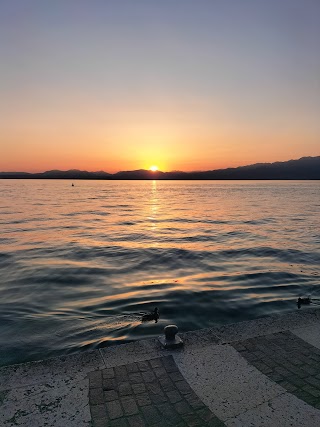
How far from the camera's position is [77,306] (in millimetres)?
9602

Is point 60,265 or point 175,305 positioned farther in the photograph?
point 60,265

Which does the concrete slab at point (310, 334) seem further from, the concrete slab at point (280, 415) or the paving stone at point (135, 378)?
the paving stone at point (135, 378)

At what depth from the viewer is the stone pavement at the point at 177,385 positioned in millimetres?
4164

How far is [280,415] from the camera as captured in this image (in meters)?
4.25

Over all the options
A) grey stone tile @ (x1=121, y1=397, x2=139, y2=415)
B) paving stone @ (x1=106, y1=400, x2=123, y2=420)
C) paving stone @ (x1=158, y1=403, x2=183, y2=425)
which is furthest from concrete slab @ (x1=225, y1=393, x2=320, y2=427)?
paving stone @ (x1=106, y1=400, x2=123, y2=420)

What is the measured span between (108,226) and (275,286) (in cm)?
1779

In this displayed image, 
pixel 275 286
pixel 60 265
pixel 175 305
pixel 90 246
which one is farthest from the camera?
pixel 90 246

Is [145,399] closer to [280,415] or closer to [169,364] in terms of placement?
[169,364]

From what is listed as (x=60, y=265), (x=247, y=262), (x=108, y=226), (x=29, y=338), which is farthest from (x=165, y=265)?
(x=108, y=226)

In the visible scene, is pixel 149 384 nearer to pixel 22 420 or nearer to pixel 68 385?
pixel 68 385

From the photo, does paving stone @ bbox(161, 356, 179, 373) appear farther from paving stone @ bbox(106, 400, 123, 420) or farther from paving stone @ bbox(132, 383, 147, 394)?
paving stone @ bbox(106, 400, 123, 420)

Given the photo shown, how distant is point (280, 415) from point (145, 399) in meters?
1.80

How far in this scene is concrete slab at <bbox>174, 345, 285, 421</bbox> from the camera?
4477 mm

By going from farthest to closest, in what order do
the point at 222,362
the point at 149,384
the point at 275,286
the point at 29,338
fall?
the point at 275,286 < the point at 29,338 < the point at 222,362 < the point at 149,384
